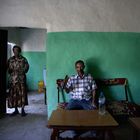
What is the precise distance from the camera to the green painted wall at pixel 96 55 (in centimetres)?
457

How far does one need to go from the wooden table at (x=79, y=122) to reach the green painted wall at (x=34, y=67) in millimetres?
6537

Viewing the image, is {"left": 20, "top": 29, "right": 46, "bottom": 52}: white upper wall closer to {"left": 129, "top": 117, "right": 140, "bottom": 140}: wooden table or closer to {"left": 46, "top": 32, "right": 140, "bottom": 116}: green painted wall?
{"left": 46, "top": 32, "right": 140, "bottom": 116}: green painted wall

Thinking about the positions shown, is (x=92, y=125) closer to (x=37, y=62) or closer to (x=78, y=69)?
(x=78, y=69)

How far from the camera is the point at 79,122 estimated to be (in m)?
2.69

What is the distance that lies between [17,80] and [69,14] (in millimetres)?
1681

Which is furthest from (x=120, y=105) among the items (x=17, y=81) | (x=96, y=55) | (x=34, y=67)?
(x=34, y=67)

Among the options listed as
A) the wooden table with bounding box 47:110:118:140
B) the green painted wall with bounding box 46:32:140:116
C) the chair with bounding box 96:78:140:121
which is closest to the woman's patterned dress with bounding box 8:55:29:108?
the green painted wall with bounding box 46:32:140:116

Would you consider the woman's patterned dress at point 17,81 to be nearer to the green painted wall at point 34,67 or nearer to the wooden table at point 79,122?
the wooden table at point 79,122

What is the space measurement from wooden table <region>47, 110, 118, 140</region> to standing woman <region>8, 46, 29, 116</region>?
2129 mm

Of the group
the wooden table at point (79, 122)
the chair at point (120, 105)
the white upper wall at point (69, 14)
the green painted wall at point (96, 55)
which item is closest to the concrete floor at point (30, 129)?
the chair at point (120, 105)

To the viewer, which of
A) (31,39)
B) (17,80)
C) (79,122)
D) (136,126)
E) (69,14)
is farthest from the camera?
(31,39)

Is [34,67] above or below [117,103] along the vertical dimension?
above

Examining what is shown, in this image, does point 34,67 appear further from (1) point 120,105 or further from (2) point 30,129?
Answer: (1) point 120,105

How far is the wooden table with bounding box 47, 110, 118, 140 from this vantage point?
2.59m
